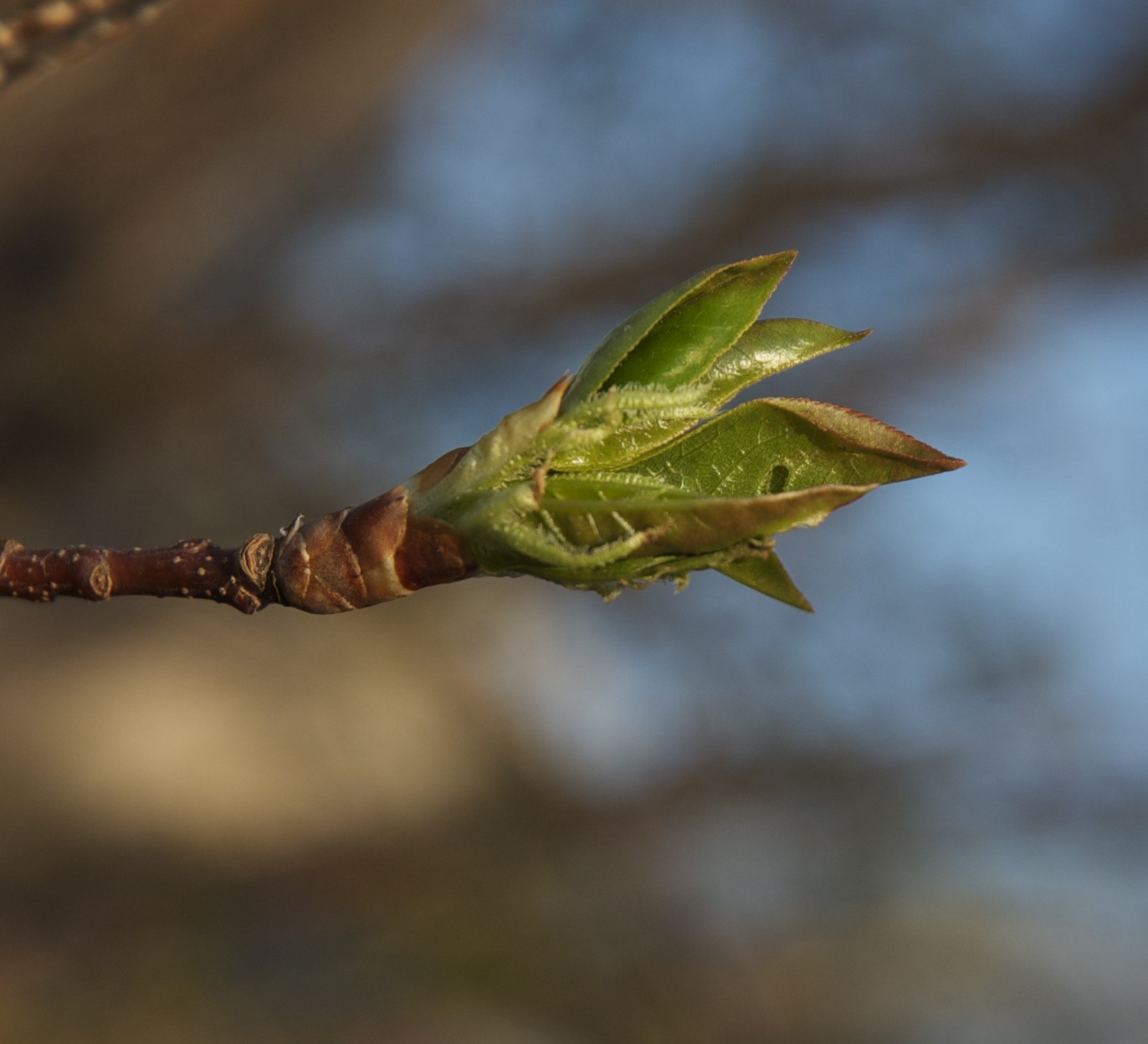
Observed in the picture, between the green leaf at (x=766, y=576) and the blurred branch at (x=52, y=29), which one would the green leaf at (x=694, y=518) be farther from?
the blurred branch at (x=52, y=29)

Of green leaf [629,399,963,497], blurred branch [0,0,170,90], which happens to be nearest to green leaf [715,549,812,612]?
green leaf [629,399,963,497]

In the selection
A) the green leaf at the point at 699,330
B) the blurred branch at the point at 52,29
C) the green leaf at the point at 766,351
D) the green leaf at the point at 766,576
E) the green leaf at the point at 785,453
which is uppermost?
the blurred branch at the point at 52,29

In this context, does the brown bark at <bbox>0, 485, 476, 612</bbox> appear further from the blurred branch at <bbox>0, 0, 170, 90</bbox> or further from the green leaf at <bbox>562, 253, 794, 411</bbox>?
the blurred branch at <bbox>0, 0, 170, 90</bbox>

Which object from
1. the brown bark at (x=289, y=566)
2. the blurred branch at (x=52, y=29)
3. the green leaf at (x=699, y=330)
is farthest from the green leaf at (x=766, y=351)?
the blurred branch at (x=52, y=29)

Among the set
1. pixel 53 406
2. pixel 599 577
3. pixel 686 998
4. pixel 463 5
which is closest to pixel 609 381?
pixel 599 577

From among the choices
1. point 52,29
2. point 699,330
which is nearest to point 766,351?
point 699,330

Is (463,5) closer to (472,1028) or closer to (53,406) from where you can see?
(53,406)
